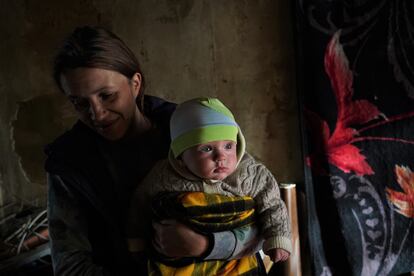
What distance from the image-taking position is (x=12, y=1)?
198cm

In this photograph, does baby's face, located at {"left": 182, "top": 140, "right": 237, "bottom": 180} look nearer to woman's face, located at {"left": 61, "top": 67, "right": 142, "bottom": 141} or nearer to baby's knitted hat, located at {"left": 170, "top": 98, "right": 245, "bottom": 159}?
baby's knitted hat, located at {"left": 170, "top": 98, "right": 245, "bottom": 159}

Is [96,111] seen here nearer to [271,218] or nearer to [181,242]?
[181,242]

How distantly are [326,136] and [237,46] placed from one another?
632 millimetres

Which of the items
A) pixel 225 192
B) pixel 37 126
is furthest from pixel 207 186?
pixel 37 126

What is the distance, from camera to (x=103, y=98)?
2.89 feet

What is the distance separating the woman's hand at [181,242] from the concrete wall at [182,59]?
111 cm

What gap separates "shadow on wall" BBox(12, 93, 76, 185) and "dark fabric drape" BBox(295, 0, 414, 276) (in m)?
1.32

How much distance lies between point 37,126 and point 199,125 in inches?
59.9

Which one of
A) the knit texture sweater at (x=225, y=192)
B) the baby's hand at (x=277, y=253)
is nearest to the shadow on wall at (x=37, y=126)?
the knit texture sweater at (x=225, y=192)

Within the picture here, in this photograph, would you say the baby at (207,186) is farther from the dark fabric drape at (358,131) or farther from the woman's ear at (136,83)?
the dark fabric drape at (358,131)

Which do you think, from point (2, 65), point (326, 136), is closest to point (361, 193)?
point (326, 136)

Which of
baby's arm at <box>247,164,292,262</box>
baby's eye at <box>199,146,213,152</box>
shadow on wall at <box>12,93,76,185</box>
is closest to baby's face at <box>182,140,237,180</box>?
baby's eye at <box>199,146,213,152</box>

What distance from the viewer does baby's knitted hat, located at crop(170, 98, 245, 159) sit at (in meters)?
0.86

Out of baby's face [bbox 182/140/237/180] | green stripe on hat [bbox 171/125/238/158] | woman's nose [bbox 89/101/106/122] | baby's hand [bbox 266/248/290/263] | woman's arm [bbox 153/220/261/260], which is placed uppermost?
woman's nose [bbox 89/101/106/122]
